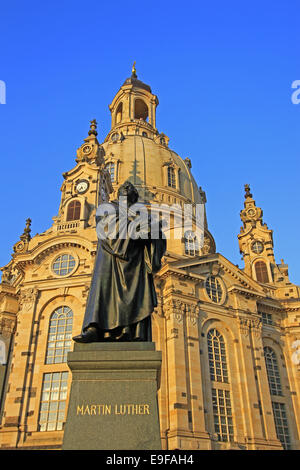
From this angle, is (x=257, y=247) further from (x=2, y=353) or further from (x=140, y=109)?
(x=140, y=109)

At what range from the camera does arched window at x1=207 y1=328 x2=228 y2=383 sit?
105 ft

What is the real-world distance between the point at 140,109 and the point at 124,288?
6558 centimetres

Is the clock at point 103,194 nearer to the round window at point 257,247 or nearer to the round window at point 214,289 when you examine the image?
the round window at point 214,289

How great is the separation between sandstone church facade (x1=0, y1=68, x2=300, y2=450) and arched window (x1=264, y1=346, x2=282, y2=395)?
0.10 m

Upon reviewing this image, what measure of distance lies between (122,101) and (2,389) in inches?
1867

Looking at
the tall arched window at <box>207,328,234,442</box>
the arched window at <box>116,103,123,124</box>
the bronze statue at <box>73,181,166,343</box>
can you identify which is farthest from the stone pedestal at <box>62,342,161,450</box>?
the arched window at <box>116,103,123,124</box>

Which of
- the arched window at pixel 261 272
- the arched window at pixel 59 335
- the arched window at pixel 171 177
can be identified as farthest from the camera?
the arched window at pixel 171 177

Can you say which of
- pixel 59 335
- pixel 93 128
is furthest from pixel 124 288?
pixel 93 128

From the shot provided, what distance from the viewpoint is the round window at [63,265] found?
33.3 m

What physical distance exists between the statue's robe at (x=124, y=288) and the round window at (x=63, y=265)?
24.9 meters

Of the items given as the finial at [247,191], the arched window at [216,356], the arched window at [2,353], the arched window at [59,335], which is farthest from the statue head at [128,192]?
the finial at [247,191]

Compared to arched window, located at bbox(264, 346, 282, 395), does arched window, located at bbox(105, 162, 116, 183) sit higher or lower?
higher

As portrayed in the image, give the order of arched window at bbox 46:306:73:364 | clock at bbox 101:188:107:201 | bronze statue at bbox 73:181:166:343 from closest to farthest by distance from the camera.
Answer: bronze statue at bbox 73:181:166:343 < arched window at bbox 46:306:73:364 < clock at bbox 101:188:107:201

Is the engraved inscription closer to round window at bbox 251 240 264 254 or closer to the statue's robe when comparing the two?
the statue's robe
